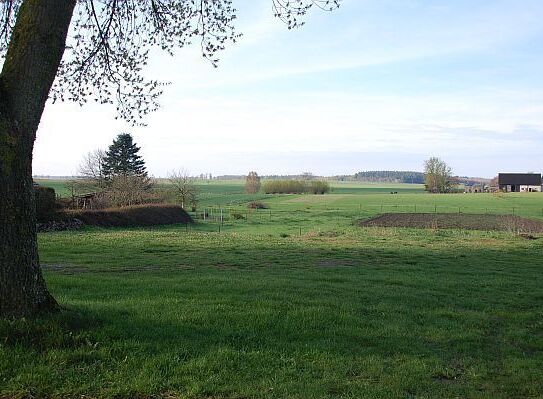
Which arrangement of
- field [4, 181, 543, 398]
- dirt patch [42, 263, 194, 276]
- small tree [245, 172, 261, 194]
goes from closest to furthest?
field [4, 181, 543, 398] → dirt patch [42, 263, 194, 276] → small tree [245, 172, 261, 194]

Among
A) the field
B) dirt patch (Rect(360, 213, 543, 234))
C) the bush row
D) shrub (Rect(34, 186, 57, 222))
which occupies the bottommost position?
dirt patch (Rect(360, 213, 543, 234))

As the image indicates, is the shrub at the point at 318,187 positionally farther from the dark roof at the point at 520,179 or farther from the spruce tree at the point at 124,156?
the spruce tree at the point at 124,156

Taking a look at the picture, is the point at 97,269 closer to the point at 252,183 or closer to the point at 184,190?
the point at 184,190

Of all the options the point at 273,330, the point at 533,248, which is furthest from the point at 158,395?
the point at 533,248

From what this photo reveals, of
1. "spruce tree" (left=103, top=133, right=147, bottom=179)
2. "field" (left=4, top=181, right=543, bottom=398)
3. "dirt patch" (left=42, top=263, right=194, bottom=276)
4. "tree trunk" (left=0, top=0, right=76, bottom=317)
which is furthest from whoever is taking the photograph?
"spruce tree" (left=103, top=133, right=147, bottom=179)

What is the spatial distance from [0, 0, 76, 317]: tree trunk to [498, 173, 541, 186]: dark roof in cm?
15569

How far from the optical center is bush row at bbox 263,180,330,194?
139250mm

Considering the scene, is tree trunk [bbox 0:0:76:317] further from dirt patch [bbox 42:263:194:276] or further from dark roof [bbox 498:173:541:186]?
dark roof [bbox 498:173:541:186]

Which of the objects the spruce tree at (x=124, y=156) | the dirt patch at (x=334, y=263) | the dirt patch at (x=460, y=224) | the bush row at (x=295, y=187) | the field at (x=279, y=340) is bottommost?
the dirt patch at (x=460, y=224)

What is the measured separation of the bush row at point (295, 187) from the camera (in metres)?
139

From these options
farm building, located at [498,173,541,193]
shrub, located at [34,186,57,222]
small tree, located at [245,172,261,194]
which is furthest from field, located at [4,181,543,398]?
farm building, located at [498,173,541,193]

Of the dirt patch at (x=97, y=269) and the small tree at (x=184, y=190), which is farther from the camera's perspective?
the small tree at (x=184, y=190)

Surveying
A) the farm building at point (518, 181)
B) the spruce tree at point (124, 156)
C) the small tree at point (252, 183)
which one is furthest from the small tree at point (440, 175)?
the spruce tree at point (124, 156)

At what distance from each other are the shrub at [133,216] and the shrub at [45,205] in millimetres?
2084
